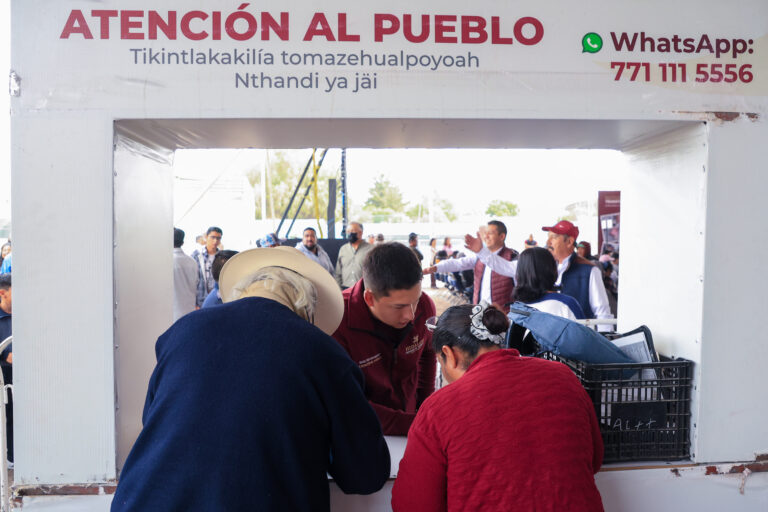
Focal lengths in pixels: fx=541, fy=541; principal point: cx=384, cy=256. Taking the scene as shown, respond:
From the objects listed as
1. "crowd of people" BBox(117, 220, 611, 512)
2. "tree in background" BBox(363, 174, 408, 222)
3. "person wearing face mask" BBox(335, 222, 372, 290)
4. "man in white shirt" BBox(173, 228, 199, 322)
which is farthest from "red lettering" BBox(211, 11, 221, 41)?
"tree in background" BBox(363, 174, 408, 222)

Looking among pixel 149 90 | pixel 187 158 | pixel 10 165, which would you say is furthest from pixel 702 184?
pixel 187 158

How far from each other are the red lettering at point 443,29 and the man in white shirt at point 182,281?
4322 mm

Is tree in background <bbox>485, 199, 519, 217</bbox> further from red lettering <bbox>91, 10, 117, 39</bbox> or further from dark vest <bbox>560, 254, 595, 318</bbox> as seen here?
red lettering <bbox>91, 10, 117, 39</bbox>

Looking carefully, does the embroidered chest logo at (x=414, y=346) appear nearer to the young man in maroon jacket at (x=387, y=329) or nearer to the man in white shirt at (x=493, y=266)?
the young man in maroon jacket at (x=387, y=329)

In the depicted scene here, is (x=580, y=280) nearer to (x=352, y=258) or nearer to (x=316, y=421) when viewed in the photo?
(x=316, y=421)

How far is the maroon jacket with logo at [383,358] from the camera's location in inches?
83.3

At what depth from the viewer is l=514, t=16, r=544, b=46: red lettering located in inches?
73.7

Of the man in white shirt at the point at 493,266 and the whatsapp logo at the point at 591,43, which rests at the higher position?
the whatsapp logo at the point at 591,43

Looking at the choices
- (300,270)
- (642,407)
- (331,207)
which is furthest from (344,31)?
(331,207)

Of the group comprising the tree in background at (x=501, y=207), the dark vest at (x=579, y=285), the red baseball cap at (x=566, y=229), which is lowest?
the dark vest at (x=579, y=285)

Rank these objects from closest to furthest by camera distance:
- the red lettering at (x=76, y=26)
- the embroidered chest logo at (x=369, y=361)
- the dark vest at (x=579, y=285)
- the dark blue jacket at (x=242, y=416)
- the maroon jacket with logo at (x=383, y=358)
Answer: the dark blue jacket at (x=242, y=416)
the red lettering at (x=76, y=26)
the maroon jacket with logo at (x=383, y=358)
the embroidered chest logo at (x=369, y=361)
the dark vest at (x=579, y=285)

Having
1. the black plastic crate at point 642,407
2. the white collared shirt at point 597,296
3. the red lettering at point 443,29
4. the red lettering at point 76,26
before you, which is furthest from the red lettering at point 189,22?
the white collared shirt at point 597,296

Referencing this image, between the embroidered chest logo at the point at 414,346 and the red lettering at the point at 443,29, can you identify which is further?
the embroidered chest logo at the point at 414,346

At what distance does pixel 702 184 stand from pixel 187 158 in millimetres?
11636
